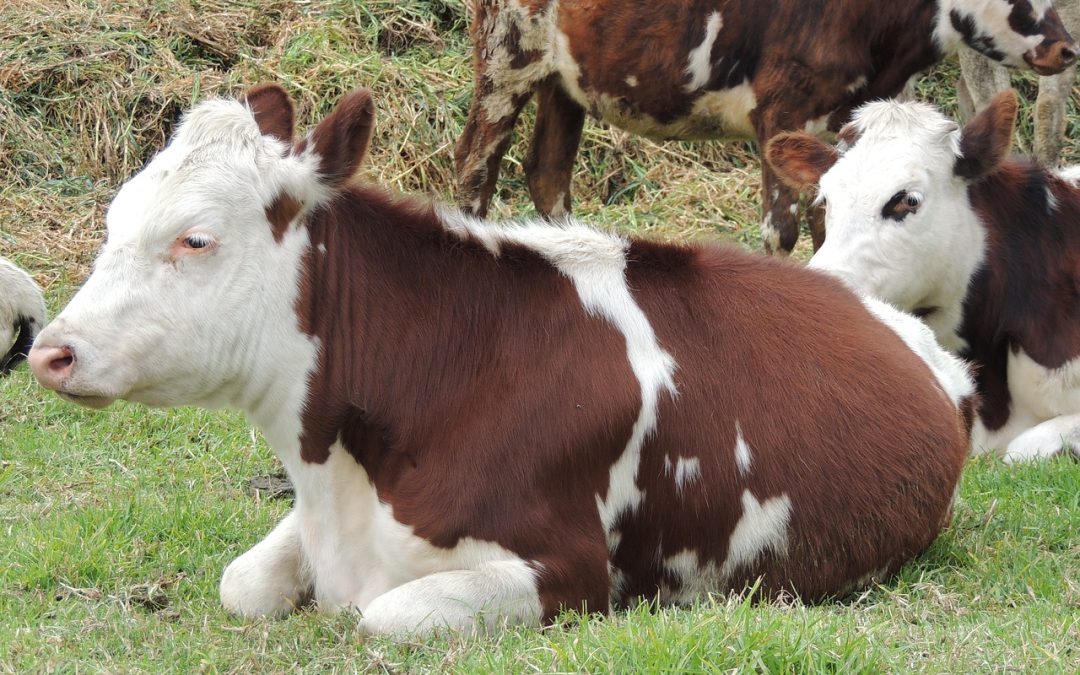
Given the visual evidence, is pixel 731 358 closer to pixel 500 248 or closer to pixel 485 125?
pixel 500 248

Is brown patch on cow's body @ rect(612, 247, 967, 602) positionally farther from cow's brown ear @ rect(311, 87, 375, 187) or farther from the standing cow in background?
the standing cow in background

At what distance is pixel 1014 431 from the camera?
6969mm

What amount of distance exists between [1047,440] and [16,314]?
5.25 m

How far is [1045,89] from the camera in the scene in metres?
11.1

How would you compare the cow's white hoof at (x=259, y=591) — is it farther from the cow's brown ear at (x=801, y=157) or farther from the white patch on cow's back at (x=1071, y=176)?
the white patch on cow's back at (x=1071, y=176)

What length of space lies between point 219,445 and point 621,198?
5.95 meters

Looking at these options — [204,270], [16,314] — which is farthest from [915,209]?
[16,314]

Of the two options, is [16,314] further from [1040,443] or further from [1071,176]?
[1071,176]

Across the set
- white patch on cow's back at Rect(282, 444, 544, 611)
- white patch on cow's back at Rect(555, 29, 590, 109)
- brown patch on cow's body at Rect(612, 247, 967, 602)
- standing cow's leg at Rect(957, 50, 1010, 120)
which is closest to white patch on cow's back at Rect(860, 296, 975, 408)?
brown patch on cow's body at Rect(612, 247, 967, 602)

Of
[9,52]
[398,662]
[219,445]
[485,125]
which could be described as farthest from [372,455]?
[9,52]

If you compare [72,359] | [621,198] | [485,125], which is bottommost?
[621,198]

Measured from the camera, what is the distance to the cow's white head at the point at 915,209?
673 cm

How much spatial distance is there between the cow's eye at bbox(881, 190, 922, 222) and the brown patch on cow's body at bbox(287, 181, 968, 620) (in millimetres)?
1905

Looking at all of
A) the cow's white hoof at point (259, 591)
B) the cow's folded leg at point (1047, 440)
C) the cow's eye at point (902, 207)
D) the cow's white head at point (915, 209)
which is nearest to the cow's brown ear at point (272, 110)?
the cow's white hoof at point (259, 591)
